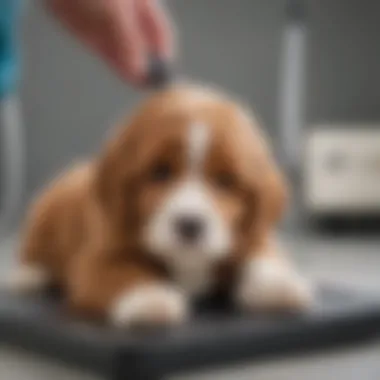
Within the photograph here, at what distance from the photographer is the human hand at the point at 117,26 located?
0.98m

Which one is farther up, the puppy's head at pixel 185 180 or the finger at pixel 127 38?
the finger at pixel 127 38

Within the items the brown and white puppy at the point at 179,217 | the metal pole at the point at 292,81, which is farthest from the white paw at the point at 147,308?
the metal pole at the point at 292,81

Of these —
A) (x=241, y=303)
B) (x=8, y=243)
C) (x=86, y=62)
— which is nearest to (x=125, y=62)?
(x=241, y=303)

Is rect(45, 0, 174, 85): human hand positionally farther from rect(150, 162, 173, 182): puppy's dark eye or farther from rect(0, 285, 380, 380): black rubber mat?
rect(0, 285, 380, 380): black rubber mat

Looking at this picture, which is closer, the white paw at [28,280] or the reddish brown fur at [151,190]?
the reddish brown fur at [151,190]

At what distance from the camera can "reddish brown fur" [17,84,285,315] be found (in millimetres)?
1005

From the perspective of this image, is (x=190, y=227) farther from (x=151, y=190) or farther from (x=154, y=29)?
(x=154, y=29)

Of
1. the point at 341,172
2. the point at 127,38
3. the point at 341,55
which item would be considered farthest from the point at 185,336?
the point at 341,55

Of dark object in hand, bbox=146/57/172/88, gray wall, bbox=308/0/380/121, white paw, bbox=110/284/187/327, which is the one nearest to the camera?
white paw, bbox=110/284/187/327

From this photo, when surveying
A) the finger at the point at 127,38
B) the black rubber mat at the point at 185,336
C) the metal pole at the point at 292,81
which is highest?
the metal pole at the point at 292,81

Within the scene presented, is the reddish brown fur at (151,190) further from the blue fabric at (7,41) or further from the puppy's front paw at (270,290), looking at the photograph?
the blue fabric at (7,41)

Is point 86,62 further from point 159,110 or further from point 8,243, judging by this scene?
point 159,110

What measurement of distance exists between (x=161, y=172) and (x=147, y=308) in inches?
4.9

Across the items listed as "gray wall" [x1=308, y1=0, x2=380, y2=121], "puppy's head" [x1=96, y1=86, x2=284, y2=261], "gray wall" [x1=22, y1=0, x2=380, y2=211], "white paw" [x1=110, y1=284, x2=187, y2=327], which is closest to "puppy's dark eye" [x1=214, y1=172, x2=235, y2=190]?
"puppy's head" [x1=96, y1=86, x2=284, y2=261]
